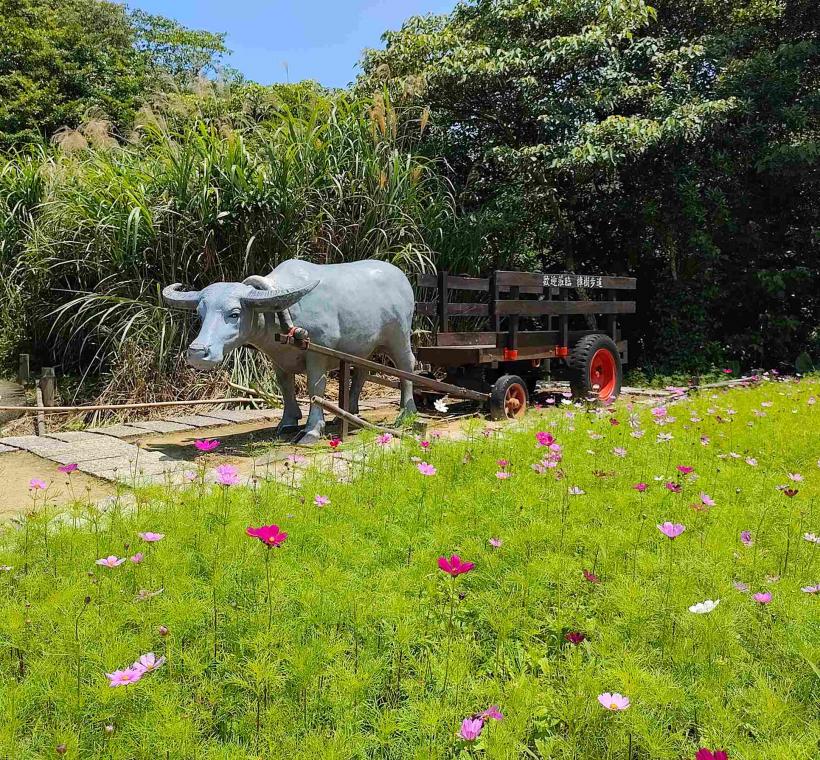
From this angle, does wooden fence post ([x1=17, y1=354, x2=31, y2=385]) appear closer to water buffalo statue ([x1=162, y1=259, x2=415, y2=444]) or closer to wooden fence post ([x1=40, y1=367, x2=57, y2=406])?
wooden fence post ([x1=40, y1=367, x2=57, y2=406])

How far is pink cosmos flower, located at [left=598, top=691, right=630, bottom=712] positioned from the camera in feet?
4.48

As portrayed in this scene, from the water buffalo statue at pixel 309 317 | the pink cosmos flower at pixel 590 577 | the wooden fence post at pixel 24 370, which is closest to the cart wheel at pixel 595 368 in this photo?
the water buffalo statue at pixel 309 317

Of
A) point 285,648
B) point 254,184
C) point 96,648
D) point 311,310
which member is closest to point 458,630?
point 285,648

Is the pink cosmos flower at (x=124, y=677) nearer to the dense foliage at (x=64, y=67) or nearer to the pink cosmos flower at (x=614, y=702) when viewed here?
the pink cosmos flower at (x=614, y=702)

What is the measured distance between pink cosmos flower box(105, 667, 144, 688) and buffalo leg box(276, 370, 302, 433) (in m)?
3.52

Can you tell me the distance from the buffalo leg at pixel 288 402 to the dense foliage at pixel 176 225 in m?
1.76

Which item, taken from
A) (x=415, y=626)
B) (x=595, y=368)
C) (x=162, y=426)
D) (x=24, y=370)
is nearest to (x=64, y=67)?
(x=24, y=370)

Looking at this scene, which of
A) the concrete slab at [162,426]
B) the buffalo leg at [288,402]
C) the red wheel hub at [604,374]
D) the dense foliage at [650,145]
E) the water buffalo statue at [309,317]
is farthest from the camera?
the dense foliage at [650,145]

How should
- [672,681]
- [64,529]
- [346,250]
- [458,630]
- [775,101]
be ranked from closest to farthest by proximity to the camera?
1. [672,681]
2. [458,630]
3. [64,529]
4. [346,250]
5. [775,101]

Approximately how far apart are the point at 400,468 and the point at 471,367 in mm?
2749

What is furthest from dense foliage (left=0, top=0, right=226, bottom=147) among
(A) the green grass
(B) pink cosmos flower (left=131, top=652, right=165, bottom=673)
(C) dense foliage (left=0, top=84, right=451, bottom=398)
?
(B) pink cosmos flower (left=131, top=652, right=165, bottom=673)

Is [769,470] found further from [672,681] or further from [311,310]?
[311,310]

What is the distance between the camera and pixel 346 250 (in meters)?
6.99

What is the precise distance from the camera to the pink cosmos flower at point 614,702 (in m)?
1.36
